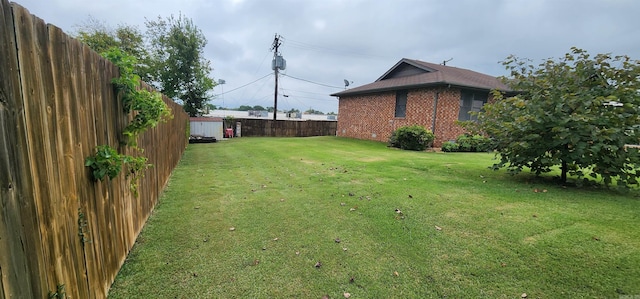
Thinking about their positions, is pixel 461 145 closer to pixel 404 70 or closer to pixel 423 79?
pixel 423 79

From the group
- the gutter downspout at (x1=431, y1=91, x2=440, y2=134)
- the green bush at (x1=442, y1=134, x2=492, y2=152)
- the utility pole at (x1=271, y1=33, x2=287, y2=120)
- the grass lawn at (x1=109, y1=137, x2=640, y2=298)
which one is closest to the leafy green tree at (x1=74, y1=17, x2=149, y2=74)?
the utility pole at (x1=271, y1=33, x2=287, y2=120)

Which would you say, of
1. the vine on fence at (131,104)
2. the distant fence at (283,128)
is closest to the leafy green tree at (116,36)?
the distant fence at (283,128)

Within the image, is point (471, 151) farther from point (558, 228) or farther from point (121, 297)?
point (121, 297)

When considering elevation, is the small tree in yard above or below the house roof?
below

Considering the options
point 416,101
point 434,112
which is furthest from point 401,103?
point 434,112

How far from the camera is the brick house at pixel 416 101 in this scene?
13.7 metres

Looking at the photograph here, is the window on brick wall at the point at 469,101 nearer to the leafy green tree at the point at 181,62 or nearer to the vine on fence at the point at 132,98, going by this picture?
the vine on fence at the point at 132,98

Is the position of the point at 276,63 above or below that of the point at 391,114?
above

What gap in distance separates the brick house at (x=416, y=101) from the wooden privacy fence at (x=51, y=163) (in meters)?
13.4

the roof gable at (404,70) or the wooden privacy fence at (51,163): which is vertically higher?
the roof gable at (404,70)

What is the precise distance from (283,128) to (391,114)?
10571 mm

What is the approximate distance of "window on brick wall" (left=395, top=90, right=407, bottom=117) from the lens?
15392 mm

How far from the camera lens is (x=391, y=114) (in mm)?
16047

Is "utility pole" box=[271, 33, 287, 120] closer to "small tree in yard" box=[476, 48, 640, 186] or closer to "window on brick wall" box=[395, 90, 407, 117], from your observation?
"window on brick wall" box=[395, 90, 407, 117]
